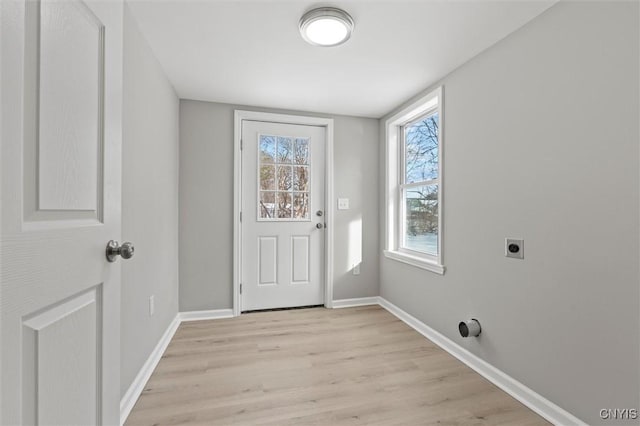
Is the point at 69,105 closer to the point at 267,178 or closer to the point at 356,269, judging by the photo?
the point at 267,178

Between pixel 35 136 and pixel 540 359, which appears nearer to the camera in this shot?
pixel 35 136

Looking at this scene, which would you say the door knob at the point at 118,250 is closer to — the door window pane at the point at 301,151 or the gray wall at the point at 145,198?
the gray wall at the point at 145,198

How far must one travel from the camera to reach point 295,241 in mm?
3227

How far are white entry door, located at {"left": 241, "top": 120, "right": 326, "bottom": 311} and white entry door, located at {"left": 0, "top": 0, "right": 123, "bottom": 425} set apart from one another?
7.02ft

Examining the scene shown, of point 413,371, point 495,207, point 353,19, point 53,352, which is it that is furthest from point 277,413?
point 353,19

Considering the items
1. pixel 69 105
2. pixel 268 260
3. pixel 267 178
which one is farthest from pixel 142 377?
pixel 267 178

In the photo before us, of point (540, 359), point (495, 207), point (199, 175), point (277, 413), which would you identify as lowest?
point (277, 413)

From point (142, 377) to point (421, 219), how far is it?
2506 mm

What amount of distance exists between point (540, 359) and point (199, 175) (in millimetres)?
2959

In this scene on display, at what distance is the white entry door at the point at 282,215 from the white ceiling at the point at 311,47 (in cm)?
51

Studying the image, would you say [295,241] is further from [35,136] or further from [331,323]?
[35,136]

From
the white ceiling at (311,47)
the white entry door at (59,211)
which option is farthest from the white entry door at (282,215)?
the white entry door at (59,211)

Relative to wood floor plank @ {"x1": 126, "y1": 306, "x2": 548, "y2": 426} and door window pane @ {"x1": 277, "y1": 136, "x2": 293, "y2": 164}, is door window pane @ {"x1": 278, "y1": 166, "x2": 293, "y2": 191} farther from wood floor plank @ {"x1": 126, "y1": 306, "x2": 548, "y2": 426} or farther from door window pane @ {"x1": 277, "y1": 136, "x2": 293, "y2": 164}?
→ wood floor plank @ {"x1": 126, "y1": 306, "x2": 548, "y2": 426}

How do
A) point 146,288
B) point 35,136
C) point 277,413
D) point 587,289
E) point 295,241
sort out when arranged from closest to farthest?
point 35,136
point 587,289
point 277,413
point 146,288
point 295,241
